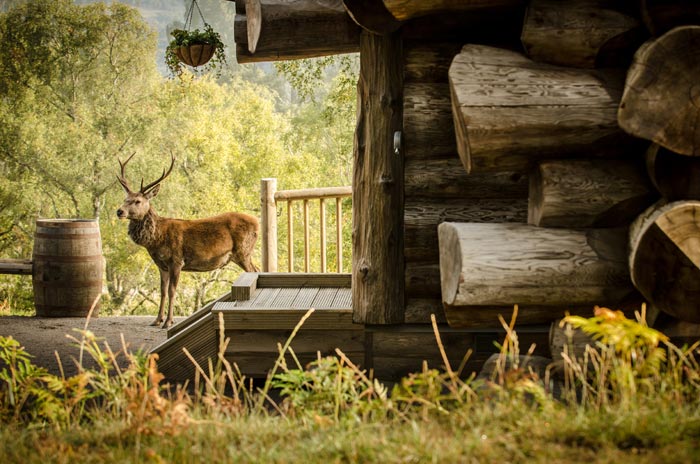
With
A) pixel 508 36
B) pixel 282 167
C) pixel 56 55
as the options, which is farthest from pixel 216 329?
pixel 282 167

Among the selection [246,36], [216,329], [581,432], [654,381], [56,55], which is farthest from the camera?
[56,55]

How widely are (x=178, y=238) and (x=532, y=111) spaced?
5.48 m

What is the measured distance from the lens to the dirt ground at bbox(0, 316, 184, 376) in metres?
6.68

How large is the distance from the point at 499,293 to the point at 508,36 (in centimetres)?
149

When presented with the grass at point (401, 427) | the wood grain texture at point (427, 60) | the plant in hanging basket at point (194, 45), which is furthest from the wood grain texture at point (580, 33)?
the plant in hanging basket at point (194, 45)

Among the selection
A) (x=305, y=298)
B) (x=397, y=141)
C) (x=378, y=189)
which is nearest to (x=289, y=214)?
(x=305, y=298)

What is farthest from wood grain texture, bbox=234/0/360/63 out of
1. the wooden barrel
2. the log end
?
the wooden barrel

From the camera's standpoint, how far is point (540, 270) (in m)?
3.90

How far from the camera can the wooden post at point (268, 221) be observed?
25.8ft

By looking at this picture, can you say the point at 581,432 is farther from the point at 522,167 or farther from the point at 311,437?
the point at 522,167

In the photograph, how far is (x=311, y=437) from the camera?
311 cm

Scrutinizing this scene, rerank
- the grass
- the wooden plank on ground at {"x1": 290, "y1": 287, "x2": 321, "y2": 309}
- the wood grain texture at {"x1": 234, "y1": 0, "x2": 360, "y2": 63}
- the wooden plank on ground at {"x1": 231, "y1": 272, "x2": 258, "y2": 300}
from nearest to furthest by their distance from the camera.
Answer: the grass → the wood grain texture at {"x1": 234, "y1": 0, "x2": 360, "y2": 63} → the wooden plank on ground at {"x1": 290, "y1": 287, "x2": 321, "y2": 309} → the wooden plank on ground at {"x1": 231, "y1": 272, "x2": 258, "y2": 300}

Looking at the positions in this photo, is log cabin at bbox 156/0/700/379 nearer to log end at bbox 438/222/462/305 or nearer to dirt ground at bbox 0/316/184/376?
log end at bbox 438/222/462/305

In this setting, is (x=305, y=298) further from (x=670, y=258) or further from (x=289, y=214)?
(x=670, y=258)
